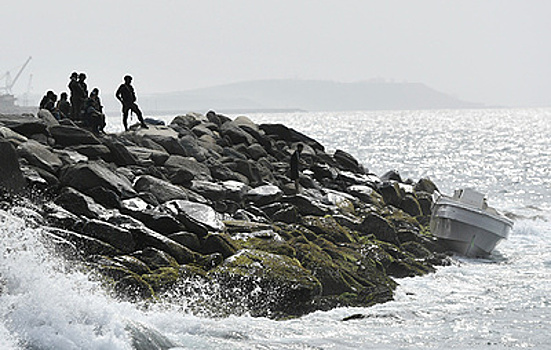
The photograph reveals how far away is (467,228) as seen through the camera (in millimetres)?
23312

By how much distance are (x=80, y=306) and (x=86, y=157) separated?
8026mm

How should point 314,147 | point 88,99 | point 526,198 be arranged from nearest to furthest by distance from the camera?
point 88,99, point 314,147, point 526,198

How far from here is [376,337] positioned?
44.0 ft

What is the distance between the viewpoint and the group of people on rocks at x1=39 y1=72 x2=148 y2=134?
22.6m

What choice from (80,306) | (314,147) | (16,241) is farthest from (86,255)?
(314,147)

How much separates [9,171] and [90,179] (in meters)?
1.90

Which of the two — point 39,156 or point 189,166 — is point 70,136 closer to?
point 39,156

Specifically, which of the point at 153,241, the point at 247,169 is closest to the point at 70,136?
the point at 247,169

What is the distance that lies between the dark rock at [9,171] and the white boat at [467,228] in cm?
1394

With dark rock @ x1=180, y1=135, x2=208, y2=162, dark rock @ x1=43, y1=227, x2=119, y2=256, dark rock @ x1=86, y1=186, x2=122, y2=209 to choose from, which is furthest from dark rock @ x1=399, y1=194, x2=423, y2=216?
dark rock @ x1=43, y1=227, x2=119, y2=256

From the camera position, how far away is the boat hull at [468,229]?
2325cm

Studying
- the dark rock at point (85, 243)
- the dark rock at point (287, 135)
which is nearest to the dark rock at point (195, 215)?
the dark rock at point (85, 243)

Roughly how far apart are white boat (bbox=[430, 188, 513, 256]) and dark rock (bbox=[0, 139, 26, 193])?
13938mm

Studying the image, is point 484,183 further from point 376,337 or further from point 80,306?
point 80,306
